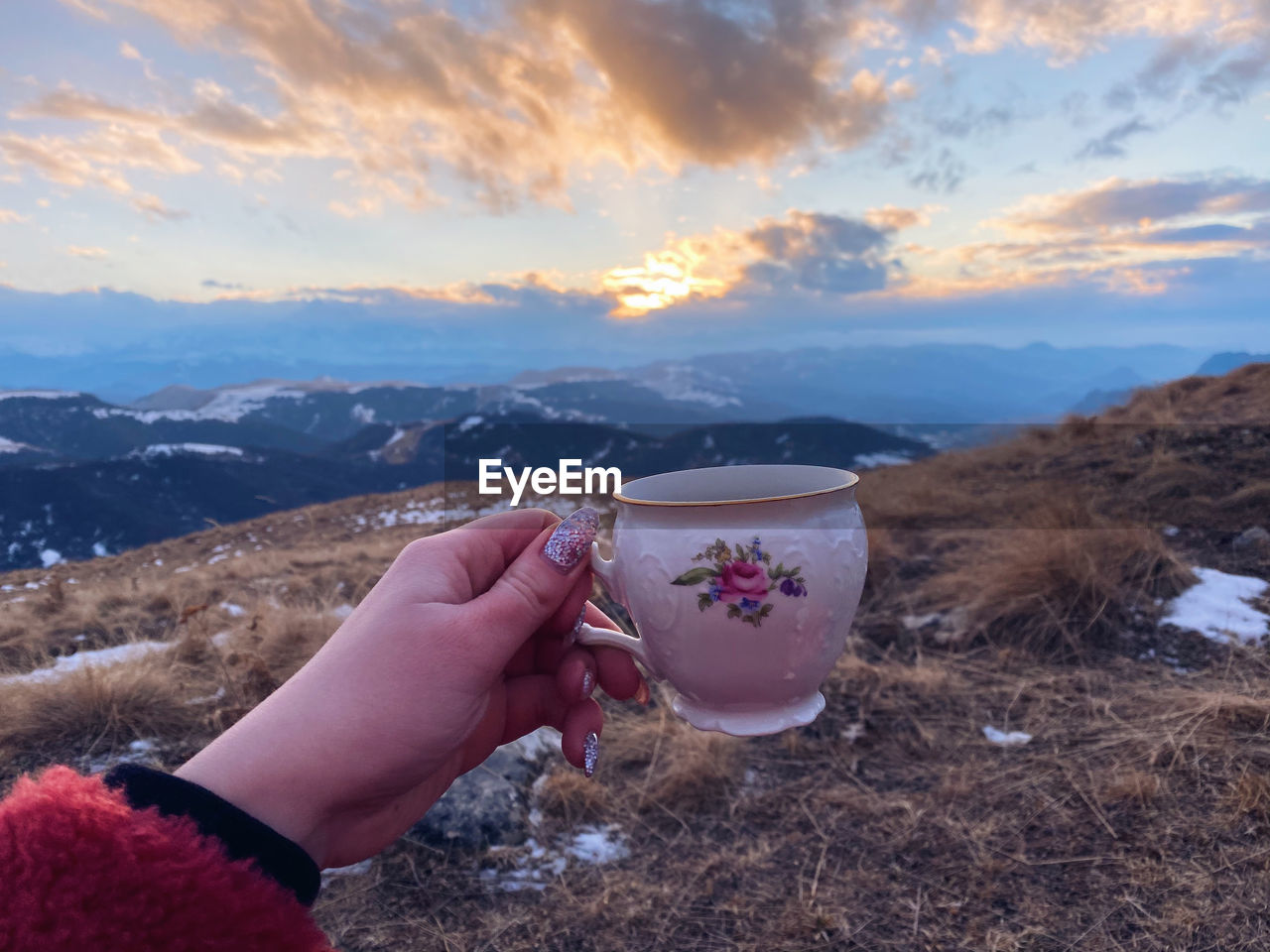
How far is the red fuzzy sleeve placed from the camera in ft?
2.38

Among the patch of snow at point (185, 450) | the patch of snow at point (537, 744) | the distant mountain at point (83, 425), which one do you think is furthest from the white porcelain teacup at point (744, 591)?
the distant mountain at point (83, 425)

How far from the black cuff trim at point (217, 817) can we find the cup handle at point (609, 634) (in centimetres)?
59

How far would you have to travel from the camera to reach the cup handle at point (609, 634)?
4.13 feet

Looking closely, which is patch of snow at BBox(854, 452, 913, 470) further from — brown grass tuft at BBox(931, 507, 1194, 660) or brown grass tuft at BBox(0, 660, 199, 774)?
brown grass tuft at BBox(0, 660, 199, 774)

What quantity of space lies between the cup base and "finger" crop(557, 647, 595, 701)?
0.84 ft

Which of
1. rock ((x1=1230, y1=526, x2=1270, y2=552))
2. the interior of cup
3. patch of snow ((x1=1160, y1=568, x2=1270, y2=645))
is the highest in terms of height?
the interior of cup

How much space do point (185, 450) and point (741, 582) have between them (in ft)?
170

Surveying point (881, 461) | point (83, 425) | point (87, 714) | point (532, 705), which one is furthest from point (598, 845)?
point (83, 425)

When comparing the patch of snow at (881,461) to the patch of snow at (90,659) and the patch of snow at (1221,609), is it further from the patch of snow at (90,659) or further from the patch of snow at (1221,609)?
the patch of snow at (90,659)

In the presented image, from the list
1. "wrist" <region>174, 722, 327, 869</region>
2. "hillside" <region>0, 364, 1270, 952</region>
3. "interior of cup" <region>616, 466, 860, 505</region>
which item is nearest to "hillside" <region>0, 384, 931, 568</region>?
"interior of cup" <region>616, 466, 860, 505</region>

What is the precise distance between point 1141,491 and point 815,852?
413 cm

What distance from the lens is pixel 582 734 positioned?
1.45m

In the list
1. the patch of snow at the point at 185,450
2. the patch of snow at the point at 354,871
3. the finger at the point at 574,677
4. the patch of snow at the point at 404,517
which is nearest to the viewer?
the finger at the point at 574,677

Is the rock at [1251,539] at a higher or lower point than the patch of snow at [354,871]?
higher
